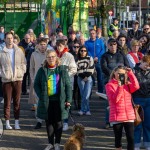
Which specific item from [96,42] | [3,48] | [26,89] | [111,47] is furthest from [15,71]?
[26,89]

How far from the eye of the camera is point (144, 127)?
10109 mm

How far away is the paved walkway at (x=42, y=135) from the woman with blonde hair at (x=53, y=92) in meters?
0.75

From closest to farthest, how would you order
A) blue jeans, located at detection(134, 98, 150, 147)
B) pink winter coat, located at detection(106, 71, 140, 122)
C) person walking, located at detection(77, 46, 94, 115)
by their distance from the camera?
pink winter coat, located at detection(106, 71, 140, 122), blue jeans, located at detection(134, 98, 150, 147), person walking, located at detection(77, 46, 94, 115)

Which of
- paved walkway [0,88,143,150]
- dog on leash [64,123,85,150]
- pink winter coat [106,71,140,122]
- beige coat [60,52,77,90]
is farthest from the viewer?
beige coat [60,52,77,90]

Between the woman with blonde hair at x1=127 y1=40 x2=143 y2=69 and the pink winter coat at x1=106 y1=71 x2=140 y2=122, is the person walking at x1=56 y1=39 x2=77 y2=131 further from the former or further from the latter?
the pink winter coat at x1=106 y1=71 x2=140 y2=122

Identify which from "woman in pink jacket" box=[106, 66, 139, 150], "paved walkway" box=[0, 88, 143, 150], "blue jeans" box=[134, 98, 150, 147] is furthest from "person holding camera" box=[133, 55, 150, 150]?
"paved walkway" box=[0, 88, 143, 150]

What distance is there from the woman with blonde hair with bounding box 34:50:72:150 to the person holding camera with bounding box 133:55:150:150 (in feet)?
3.90

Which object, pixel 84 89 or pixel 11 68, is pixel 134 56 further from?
pixel 11 68

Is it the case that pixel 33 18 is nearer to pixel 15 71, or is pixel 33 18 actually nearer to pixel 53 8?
pixel 53 8

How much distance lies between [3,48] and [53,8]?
19.8 metres

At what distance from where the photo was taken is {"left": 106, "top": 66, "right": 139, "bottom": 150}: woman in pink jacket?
364 inches

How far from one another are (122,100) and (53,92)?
1311 millimetres

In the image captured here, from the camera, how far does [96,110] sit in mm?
14492

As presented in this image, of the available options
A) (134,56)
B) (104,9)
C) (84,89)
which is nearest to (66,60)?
(134,56)
